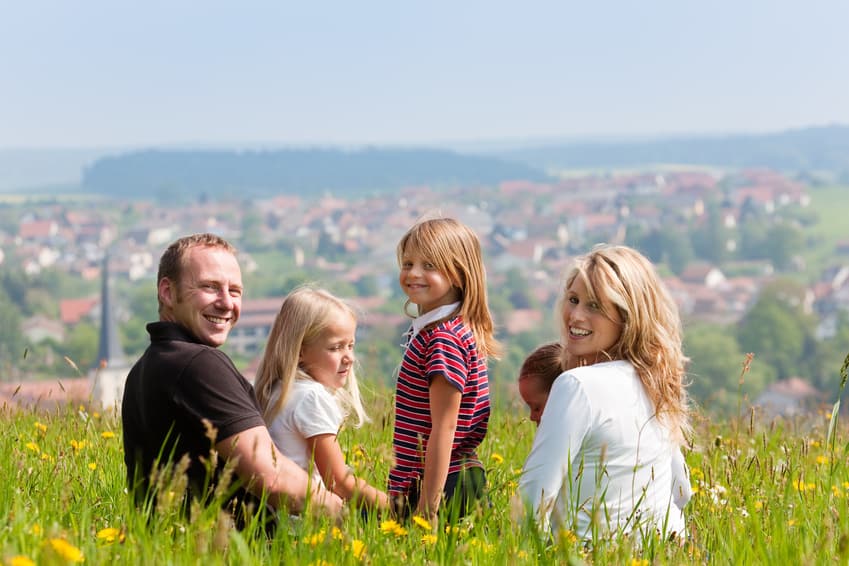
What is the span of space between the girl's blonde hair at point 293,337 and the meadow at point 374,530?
1.55 ft

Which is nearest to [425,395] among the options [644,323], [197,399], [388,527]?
[644,323]

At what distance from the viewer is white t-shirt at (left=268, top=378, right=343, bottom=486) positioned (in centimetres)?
327

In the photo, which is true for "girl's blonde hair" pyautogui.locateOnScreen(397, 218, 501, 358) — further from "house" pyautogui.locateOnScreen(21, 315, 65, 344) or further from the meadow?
"house" pyautogui.locateOnScreen(21, 315, 65, 344)

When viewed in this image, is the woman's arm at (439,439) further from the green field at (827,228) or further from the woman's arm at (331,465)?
the green field at (827,228)

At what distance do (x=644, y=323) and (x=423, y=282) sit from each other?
83 centimetres

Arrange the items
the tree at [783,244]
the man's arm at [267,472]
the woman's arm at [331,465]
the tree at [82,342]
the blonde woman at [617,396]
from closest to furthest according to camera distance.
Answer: the man's arm at [267,472] → the blonde woman at [617,396] → the woman's arm at [331,465] → the tree at [82,342] → the tree at [783,244]

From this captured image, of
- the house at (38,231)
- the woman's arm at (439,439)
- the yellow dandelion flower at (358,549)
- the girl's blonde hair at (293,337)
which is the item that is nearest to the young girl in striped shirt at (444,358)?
the woman's arm at (439,439)

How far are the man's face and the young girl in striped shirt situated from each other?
66cm

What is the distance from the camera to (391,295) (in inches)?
5876

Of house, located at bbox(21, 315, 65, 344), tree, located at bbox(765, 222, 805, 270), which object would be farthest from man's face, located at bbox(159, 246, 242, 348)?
tree, located at bbox(765, 222, 805, 270)

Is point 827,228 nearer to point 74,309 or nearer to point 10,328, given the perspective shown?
point 74,309

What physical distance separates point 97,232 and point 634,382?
202m

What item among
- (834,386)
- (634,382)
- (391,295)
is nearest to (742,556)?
(634,382)

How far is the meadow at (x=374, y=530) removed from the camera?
6.81 feet
